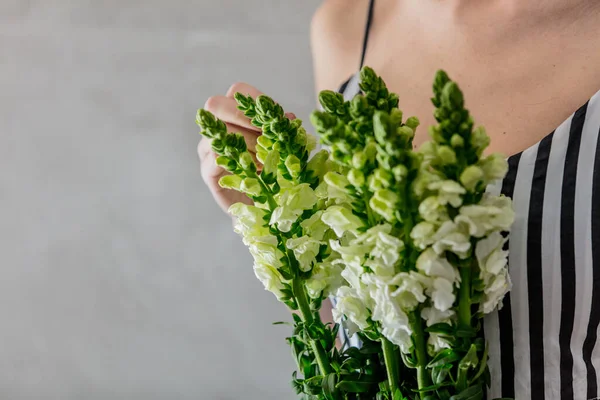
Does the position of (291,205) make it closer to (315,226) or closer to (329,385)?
(315,226)

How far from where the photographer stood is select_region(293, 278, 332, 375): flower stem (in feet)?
1.44

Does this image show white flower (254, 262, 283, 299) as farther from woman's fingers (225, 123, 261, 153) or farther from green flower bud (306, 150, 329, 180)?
woman's fingers (225, 123, 261, 153)

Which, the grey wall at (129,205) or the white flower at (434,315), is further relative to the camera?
the grey wall at (129,205)

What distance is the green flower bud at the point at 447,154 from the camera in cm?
32

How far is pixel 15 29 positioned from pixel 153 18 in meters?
0.23

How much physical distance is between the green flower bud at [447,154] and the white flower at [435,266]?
0.18 feet

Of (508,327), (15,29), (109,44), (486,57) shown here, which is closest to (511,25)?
(486,57)

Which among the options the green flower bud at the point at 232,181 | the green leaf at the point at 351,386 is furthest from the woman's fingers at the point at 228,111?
the green leaf at the point at 351,386

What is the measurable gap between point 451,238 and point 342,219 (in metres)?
0.08

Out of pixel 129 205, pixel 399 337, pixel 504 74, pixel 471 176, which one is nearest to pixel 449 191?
pixel 471 176

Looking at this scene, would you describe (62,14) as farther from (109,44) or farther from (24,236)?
(24,236)

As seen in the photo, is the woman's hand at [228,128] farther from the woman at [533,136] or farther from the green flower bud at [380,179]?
the green flower bud at [380,179]

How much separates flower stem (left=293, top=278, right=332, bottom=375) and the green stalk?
3.4 inches

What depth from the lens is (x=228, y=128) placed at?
68cm
